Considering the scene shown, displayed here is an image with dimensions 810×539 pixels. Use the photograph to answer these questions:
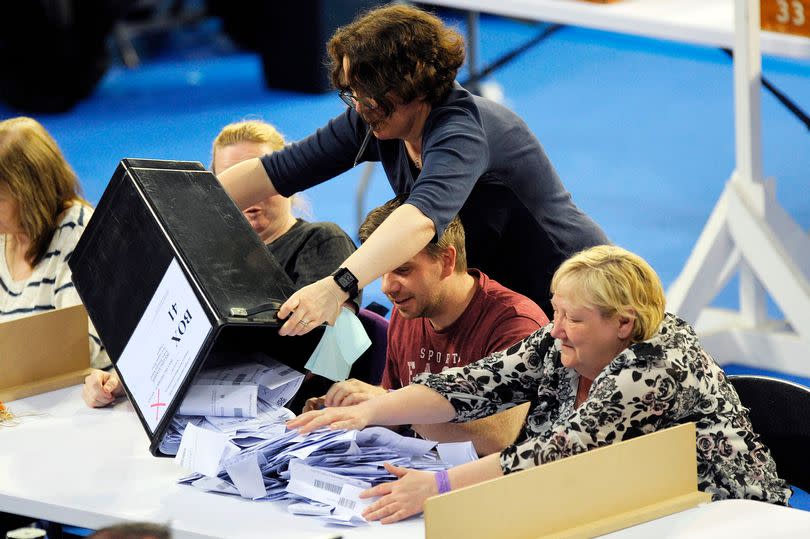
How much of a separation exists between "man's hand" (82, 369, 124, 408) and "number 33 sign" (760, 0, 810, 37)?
2469 mm

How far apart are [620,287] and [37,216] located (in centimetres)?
167

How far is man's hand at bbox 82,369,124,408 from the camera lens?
114 inches

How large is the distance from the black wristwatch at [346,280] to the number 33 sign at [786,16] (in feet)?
7.54

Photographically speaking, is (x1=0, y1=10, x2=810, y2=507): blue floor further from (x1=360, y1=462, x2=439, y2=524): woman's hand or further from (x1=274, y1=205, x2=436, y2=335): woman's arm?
(x1=360, y1=462, x2=439, y2=524): woman's hand

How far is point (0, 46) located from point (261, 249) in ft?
22.0

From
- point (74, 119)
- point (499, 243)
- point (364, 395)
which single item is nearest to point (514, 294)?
→ point (499, 243)

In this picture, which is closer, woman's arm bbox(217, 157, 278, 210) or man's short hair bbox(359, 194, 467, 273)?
man's short hair bbox(359, 194, 467, 273)

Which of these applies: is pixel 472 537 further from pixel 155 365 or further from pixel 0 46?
pixel 0 46

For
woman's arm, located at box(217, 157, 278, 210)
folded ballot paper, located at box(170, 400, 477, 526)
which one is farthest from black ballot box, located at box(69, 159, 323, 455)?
woman's arm, located at box(217, 157, 278, 210)

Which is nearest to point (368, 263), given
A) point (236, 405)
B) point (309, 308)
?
point (309, 308)

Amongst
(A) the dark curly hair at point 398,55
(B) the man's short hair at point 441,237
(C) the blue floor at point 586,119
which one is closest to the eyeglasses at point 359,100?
(A) the dark curly hair at point 398,55

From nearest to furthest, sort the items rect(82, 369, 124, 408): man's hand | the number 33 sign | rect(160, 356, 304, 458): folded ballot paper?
rect(160, 356, 304, 458): folded ballot paper < rect(82, 369, 124, 408): man's hand < the number 33 sign

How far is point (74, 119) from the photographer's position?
8844 mm

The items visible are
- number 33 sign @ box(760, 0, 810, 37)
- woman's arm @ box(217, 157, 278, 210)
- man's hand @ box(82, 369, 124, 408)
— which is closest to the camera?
man's hand @ box(82, 369, 124, 408)
